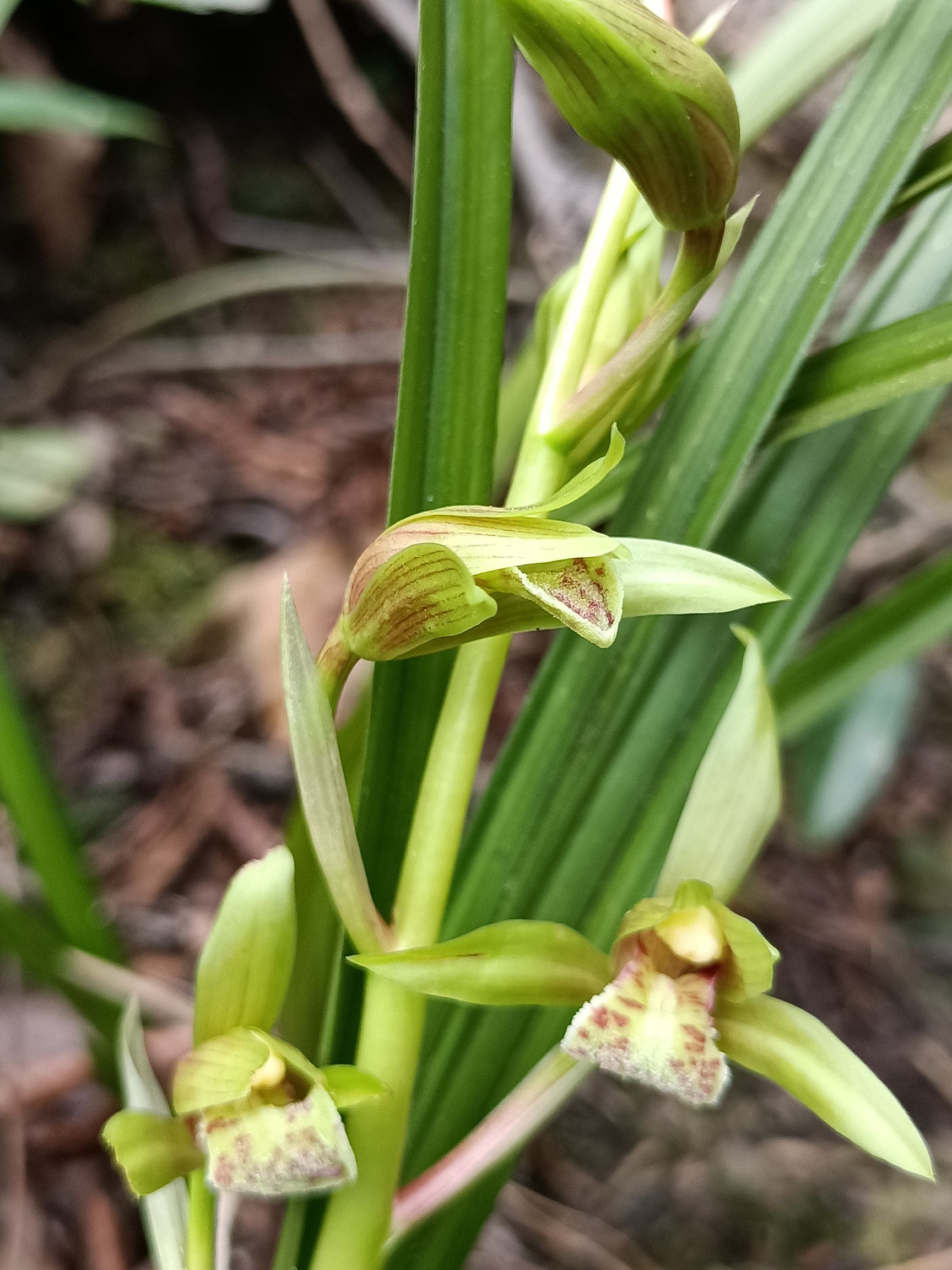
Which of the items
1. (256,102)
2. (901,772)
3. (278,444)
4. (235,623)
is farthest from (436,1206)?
(256,102)

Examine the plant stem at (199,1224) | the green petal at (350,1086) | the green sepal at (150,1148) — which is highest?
the green petal at (350,1086)

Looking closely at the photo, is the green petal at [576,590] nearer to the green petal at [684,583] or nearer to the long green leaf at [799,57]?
the green petal at [684,583]

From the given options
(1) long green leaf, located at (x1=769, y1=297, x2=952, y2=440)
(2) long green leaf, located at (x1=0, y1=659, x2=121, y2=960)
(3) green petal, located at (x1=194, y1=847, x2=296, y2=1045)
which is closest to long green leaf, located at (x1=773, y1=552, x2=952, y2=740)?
(1) long green leaf, located at (x1=769, y1=297, x2=952, y2=440)

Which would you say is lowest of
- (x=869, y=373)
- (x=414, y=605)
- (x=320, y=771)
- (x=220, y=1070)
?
(x=220, y=1070)

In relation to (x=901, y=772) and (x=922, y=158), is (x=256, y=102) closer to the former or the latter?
(x=922, y=158)

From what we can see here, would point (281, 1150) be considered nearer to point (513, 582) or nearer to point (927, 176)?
point (513, 582)

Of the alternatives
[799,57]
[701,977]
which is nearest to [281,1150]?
[701,977]

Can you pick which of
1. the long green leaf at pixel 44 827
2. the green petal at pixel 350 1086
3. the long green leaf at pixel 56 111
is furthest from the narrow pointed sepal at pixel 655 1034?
the long green leaf at pixel 56 111
